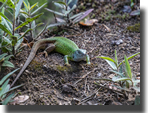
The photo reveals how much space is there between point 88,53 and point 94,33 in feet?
1.37

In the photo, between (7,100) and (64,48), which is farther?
(64,48)

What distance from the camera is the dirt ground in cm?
175

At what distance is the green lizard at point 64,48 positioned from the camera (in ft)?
7.33

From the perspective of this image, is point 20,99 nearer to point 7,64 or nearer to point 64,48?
point 7,64

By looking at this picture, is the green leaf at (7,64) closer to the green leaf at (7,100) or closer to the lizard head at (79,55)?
the green leaf at (7,100)

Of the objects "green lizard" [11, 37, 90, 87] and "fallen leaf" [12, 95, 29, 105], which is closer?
"fallen leaf" [12, 95, 29, 105]

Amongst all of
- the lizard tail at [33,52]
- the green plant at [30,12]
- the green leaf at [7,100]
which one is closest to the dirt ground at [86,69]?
the lizard tail at [33,52]

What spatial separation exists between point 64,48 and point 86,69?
19.6 inches

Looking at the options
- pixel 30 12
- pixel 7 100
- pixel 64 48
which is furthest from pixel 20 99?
pixel 30 12

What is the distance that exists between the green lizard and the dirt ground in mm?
71

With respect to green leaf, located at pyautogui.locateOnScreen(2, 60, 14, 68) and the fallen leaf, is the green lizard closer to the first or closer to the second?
green leaf, located at pyautogui.locateOnScreen(2, 60, 14, 68)

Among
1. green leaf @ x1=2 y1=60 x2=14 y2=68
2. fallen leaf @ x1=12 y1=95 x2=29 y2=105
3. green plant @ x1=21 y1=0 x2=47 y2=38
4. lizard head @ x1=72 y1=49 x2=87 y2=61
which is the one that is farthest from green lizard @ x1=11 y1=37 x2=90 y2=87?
fallen leaf @ x1=12 y1=95 x2=29 y2=105

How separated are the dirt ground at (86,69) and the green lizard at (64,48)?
0.23ft

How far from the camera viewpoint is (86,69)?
214 centimetres
